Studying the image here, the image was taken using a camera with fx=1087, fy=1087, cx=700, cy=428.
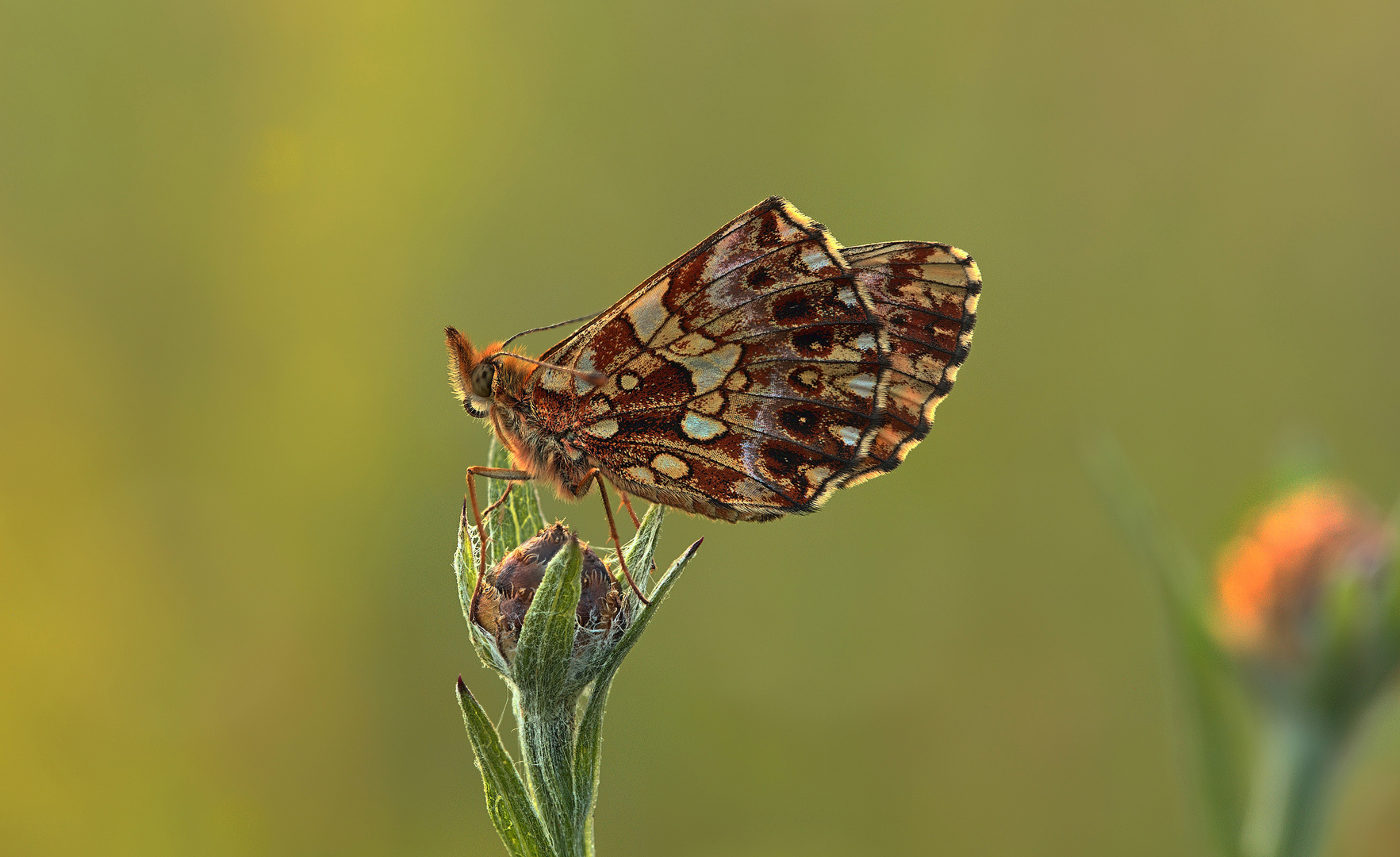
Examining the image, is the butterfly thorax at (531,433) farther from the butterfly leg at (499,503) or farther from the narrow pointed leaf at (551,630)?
the narrow pointed leaf at (551,630)

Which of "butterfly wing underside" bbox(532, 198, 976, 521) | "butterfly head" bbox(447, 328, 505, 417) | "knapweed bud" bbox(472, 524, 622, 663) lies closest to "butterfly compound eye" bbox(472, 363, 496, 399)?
"butterfly head" bbox(447, 328, 505, 417)

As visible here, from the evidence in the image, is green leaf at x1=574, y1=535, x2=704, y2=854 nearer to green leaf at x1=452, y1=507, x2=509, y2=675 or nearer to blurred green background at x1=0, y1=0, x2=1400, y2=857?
green leaf at x1=452, y1=507, x2=509, y2=675

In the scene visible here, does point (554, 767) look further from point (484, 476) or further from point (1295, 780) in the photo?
point (1295, 780)

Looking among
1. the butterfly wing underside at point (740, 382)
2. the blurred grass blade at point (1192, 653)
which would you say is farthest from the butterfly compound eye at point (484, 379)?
the blurred grass blade at point (1192, 653)

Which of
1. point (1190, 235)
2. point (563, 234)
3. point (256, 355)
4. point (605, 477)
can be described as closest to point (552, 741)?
point (605, 477)

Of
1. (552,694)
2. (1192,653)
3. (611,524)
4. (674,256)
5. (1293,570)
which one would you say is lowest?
(1192,653)

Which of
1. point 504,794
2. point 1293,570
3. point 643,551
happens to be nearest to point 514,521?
point 643,551
